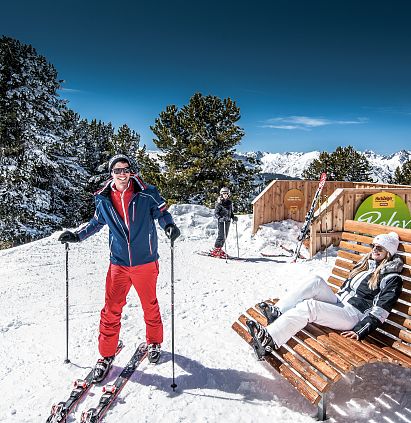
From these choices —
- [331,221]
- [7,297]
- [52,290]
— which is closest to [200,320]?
[52,290]

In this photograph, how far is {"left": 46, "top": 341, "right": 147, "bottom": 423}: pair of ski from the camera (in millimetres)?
3105

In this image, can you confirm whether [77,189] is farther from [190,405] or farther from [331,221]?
[190,405]

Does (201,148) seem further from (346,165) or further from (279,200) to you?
(346,165)

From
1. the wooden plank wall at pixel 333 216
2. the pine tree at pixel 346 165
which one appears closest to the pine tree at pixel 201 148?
the pine tree at pixel 346 165

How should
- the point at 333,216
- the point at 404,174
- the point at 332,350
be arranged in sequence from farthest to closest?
the point at 404,174, the point at 333,216, the point at 332,350

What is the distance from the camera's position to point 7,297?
6.48 m

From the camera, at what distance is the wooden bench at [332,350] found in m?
3.09

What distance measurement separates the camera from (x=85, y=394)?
3.48 metres

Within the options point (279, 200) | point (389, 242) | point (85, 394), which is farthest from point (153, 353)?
point (279, 200)

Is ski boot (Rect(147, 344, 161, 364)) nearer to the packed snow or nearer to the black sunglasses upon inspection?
the packed snow

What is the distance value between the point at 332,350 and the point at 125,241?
2.38 metres

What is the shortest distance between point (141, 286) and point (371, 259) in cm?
283

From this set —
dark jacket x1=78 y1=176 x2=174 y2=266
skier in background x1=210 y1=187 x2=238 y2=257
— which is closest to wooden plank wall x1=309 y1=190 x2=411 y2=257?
skier in background x1=210 y1=187 x2=238 y2=257

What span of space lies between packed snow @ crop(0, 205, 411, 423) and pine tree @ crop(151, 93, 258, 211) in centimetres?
1517
